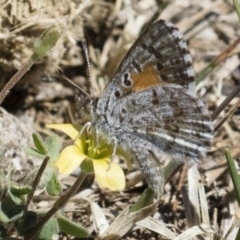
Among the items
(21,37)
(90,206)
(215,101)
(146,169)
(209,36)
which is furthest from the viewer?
(209,36)

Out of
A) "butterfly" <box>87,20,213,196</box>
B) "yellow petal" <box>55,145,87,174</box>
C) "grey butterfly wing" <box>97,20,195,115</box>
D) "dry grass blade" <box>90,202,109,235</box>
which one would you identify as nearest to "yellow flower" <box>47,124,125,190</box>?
"yellow petal" <box>55,145,87,174</box>

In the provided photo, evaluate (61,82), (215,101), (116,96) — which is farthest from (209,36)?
(116,96)

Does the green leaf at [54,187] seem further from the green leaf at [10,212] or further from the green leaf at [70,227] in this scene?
the green leaf at [70,227]

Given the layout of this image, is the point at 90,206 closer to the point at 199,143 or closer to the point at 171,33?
the point at 199,143

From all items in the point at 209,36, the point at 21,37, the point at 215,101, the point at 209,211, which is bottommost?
the point at 209,211

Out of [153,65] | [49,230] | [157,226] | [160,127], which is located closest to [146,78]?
[153,65]

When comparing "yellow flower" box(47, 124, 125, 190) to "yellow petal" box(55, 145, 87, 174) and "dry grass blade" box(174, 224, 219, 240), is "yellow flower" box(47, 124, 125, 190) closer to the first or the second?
"yellow petal" box(55, 145, 87, 174)
